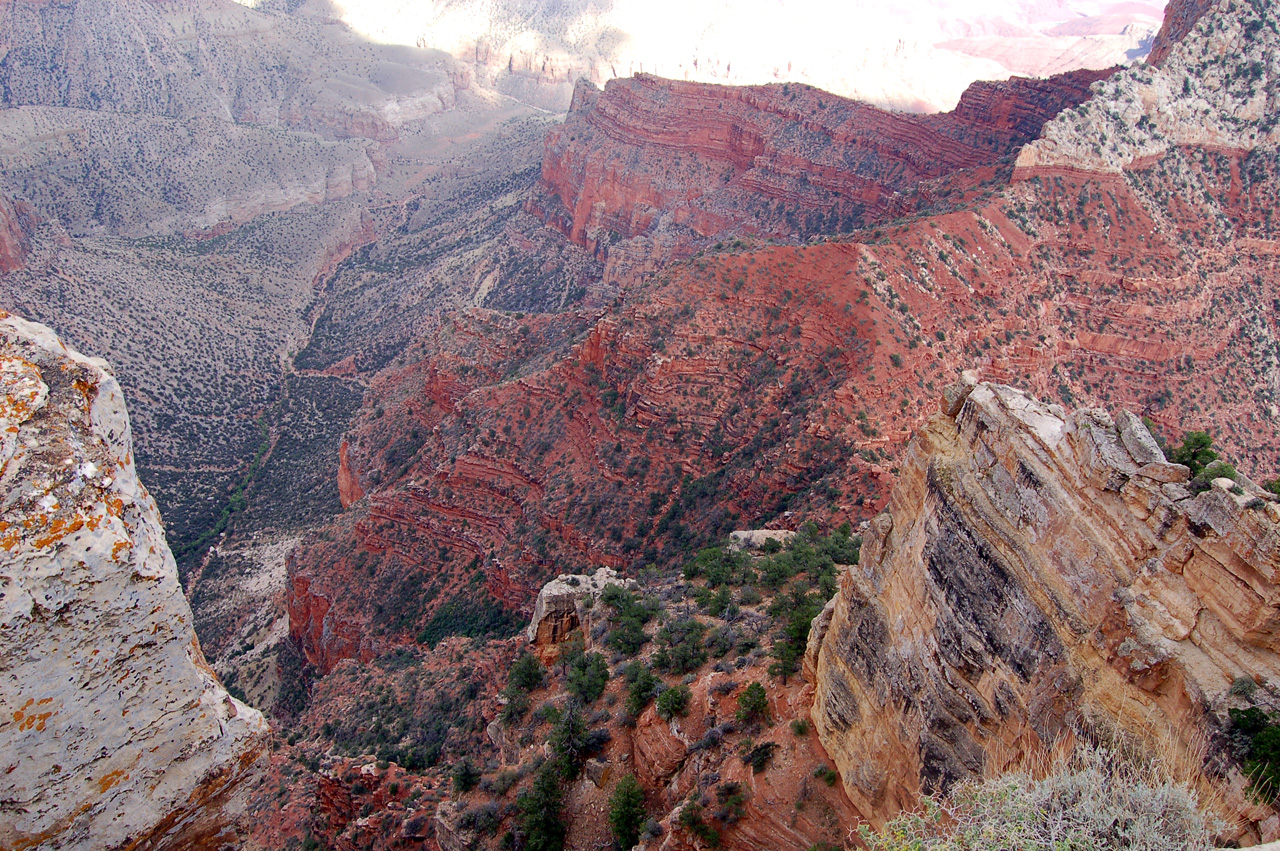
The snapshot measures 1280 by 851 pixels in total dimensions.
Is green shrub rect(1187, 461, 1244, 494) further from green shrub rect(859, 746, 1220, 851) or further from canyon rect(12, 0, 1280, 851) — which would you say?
green shrub rect(859, 746, 1220, 851)

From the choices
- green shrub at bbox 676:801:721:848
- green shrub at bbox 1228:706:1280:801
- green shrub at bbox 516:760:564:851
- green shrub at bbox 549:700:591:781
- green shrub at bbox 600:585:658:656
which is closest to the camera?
green shrub at bbox 1228:706:1280:801

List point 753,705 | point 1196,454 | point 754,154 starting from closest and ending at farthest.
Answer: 1. point 1196,454
2. point 753,705
3. point 754,154

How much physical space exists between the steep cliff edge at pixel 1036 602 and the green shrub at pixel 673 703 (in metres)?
5.39

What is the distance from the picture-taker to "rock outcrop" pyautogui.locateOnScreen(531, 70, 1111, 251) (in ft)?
227

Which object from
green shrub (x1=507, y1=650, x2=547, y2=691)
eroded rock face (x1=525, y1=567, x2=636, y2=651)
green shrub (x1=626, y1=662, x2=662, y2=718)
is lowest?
green shrub (x1=507, y1=650, x2=547, y2=691)

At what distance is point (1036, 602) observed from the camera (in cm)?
1273

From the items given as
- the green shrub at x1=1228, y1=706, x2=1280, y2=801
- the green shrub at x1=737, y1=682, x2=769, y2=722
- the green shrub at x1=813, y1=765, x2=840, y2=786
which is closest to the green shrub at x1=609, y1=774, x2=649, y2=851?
the green shrub at x1=737, y1=682, x2=769, y2=722

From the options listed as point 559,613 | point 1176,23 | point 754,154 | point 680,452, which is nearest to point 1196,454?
point 559,613

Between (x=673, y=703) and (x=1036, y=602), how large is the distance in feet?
40.5

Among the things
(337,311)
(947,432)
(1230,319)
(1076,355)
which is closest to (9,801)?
(947,432)

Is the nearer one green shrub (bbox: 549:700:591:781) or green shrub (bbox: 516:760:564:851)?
green shrub (bbox: 516:760:564:851)

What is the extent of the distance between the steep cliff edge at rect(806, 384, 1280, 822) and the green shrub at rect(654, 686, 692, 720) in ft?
17.7

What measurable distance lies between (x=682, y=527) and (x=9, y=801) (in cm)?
3150

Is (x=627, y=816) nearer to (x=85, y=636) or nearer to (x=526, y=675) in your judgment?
(x=526, y=675)
